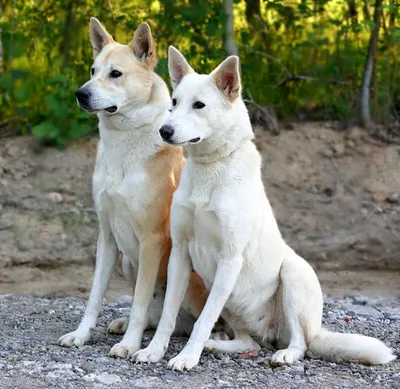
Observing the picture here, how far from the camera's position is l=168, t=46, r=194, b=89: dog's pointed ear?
192 inches

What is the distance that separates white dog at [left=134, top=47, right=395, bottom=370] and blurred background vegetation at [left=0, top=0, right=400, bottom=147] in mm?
4803

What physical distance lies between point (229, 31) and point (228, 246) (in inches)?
201

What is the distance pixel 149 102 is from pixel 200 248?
102 centimetres

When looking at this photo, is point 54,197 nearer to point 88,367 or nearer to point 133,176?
point 133,176

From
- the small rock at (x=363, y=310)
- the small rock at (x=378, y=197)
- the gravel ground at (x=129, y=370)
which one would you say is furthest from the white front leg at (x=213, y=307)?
the small rock at (x=378, y=197)

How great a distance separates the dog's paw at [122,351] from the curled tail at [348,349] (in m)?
1.09

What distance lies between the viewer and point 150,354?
188 inches

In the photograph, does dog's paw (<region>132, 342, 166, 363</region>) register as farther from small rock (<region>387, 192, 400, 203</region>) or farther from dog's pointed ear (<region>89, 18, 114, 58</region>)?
small rock (<region>387, 192, 400, 203</region>)

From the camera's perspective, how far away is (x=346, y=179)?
9.45 m

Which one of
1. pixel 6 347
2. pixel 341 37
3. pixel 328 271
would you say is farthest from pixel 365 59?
pixel 6 347

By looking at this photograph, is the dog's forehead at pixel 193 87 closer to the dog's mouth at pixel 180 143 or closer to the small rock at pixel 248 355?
the dog's mouth at pixel 180 143

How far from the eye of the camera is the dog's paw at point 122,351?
4.85 meters

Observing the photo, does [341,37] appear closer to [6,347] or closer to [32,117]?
[32,117]

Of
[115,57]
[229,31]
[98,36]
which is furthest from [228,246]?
[229,31]
